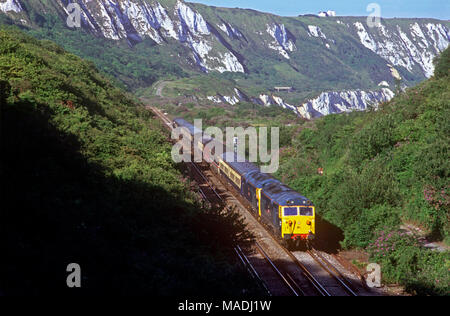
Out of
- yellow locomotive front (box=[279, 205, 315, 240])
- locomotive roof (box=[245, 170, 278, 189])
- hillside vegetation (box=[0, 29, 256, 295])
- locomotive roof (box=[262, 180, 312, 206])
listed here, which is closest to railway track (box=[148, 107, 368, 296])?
yellow locomotive front (box=[279, 205, 315, 240])

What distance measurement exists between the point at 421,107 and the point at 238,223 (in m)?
24.8

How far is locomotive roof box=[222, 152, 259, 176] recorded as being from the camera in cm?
3562

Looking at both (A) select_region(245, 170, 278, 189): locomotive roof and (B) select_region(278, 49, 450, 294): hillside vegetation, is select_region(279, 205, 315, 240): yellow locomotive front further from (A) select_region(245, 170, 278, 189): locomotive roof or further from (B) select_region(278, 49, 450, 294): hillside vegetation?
(A) select_region(245, 170, 278, 189): locomotive roof

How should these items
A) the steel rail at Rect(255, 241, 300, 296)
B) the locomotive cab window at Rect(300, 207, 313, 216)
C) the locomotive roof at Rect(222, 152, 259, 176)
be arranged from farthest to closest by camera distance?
the locomotive roof at Rect(222, 152, 259, 176) → the locomotive cab window at Rect(300, 207, 313, 216) → the steel rail at Rect(255, 241, 300, 296)

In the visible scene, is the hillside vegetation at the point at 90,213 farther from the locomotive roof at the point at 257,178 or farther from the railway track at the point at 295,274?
the locomotive roof at the point at 257,178

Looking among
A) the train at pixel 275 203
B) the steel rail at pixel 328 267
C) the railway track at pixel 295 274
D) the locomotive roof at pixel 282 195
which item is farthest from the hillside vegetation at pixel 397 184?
the locomotive roof at pixel 282 195

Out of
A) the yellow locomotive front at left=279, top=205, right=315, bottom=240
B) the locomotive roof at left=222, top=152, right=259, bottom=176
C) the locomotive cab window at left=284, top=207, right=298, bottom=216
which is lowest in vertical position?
the yellow locomotive front at left=279, top=205, right=315, bottom=240

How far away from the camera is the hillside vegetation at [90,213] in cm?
1333

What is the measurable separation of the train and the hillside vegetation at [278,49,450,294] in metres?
3.97

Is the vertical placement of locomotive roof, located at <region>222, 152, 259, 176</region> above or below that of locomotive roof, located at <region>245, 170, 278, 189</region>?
above

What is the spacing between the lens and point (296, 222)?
2445 centimetres

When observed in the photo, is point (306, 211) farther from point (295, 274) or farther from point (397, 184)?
point (397, 184)
